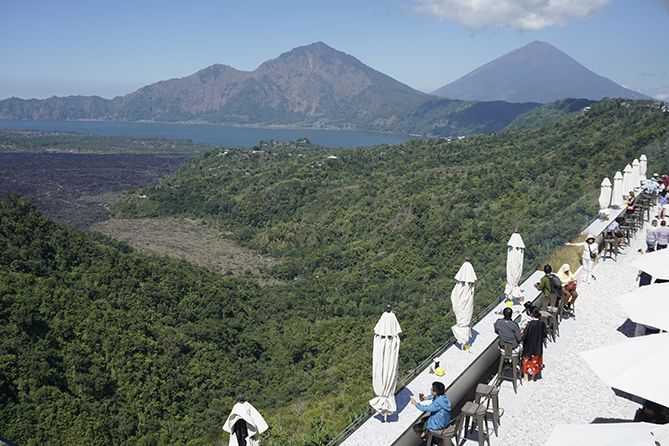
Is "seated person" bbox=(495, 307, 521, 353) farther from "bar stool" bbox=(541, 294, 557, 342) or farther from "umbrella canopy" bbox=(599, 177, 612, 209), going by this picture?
"umbrella canopy" bbox=(599, 177, 612, 209)

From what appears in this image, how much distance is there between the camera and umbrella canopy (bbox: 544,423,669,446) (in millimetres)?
4246

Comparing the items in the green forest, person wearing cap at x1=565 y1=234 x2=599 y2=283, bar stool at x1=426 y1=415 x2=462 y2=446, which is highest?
person wearing cap at x1=565 y1=234 x2=599 y2=283

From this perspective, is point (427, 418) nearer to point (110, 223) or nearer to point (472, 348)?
point (472, 348)

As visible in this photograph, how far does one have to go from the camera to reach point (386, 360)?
249 inches

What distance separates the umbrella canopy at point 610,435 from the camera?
4.25 metres

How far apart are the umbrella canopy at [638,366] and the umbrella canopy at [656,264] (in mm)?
3111

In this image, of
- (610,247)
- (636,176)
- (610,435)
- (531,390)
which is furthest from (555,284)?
(636,176)

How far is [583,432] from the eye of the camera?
473 cm

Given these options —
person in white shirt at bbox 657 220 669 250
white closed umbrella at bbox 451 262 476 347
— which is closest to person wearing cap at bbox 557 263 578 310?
white closed umbrella at bbox 451 262 476 347

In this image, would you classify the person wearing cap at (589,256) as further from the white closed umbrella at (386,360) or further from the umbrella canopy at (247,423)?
the umbrella canopy at (247,423)

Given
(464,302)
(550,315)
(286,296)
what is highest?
(464,302)

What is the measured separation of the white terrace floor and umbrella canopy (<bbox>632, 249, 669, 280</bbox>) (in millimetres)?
1623

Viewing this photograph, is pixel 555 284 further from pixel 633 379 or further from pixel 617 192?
pixel 617 192

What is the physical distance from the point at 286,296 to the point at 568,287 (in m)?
31.6
